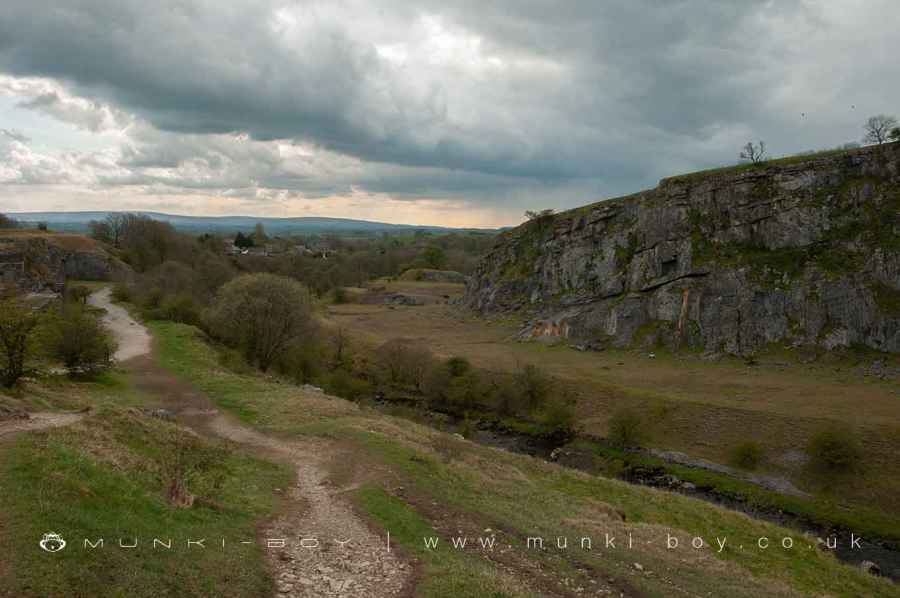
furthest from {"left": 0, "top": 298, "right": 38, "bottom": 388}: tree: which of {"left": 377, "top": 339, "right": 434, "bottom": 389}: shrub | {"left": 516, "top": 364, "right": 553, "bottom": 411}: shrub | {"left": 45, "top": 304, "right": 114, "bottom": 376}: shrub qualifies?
{"left": 516, "top": 364, "right": 553, "bottom": 411}: shrub

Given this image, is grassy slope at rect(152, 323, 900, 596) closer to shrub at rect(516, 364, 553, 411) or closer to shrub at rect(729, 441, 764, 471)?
shrub at rect(729, 441, 764, 471)

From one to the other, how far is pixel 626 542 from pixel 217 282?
61.3 meters

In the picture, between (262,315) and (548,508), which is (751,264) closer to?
(262,315)

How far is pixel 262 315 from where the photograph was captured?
125 feet

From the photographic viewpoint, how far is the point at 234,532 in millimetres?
11648

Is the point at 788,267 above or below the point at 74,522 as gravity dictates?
above

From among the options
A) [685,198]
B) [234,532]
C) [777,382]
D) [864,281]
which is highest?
[685,198]

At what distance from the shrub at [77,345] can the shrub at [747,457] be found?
119 ft

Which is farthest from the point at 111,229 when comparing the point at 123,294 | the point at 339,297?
the point at 123,294

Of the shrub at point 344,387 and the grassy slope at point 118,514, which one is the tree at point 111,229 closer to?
the shrub at point 344,387

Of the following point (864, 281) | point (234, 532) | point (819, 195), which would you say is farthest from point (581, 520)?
point (819, 195)

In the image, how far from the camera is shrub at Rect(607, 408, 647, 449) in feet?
125

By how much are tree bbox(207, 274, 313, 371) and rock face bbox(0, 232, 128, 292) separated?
2164cm

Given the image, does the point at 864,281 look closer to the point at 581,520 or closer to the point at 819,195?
the point at 819,195
